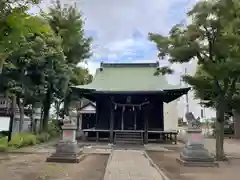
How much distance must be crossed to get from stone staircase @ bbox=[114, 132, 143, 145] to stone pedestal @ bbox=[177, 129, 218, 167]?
25.9 feet

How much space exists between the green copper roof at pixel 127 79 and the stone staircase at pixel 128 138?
10.8 ft

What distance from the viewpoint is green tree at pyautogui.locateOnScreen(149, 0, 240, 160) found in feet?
32.6

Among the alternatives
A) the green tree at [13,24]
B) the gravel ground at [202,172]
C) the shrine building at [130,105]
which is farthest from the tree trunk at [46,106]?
the green tree at [13,24]

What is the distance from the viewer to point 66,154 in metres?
10.4

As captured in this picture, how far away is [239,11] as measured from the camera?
9.78 m

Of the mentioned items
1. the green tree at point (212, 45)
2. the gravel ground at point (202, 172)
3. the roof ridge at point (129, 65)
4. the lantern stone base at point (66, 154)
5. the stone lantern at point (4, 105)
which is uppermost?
the roof ridge at point (129, 65)

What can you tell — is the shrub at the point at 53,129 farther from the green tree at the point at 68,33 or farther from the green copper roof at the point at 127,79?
the green copper roof at the point at 127,79

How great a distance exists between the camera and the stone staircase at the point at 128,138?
1849 cm

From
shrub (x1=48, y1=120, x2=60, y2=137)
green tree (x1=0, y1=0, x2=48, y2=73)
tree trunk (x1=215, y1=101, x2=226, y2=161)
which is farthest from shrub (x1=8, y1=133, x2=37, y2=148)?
green tree (x1=0, y1=0, x2=48, y2=73)

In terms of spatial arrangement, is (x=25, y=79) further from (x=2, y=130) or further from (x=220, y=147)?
(x=220, y=147)

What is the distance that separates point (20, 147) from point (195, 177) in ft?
35.9

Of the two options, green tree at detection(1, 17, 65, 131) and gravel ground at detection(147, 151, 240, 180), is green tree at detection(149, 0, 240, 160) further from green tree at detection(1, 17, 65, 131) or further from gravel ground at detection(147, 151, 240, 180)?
green tree at detection(1, 17, 65, 131)

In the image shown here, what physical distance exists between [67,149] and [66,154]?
8.1 inches

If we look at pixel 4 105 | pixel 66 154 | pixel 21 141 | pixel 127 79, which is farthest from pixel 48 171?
pixel 127 79
